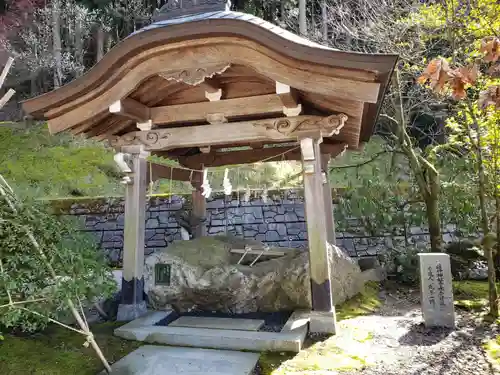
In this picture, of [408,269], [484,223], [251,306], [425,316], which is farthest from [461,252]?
[251,306]

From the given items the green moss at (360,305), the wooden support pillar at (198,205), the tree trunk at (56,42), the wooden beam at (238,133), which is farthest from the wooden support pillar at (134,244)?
the tree trunk at (56,42)

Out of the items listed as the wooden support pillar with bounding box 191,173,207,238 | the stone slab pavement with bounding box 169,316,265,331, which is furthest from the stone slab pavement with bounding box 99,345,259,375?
the wooden support pillar with bounding box 191,173,207,238

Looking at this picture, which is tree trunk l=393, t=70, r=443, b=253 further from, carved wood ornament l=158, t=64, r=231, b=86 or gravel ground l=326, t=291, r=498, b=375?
carved wood ornament l=158, t=64, r=231, b=86

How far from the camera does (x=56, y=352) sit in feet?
12.3

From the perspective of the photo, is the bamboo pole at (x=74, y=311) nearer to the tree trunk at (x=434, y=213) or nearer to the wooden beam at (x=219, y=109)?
the wooden beam at (x=219, y=109)

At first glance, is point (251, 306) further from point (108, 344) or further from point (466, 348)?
point (466, 348)

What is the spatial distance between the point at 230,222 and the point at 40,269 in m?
Answer: 6.88

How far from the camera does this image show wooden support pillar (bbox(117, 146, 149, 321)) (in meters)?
4.80

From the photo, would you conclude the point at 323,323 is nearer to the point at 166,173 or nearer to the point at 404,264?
the point at 166,173

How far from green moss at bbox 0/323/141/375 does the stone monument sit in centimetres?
343

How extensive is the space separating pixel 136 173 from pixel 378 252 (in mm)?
6180

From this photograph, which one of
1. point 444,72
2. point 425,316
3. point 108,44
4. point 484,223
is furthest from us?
point 108,44

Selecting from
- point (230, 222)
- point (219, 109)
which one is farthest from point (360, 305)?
point (230, 222)

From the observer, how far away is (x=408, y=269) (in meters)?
7.41
